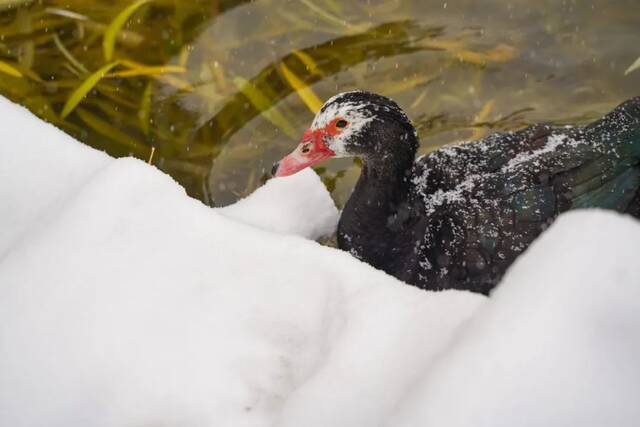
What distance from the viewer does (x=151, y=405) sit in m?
1.10

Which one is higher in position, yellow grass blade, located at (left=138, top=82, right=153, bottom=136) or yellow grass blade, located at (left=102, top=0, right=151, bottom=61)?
yellow grass blade, located at (left=102, top=0, right=151, bottom=61)

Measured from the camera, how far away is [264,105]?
2.94 m

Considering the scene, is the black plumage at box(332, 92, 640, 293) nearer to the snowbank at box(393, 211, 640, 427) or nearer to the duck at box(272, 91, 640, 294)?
the duck at box(272, 91, 640, 294)

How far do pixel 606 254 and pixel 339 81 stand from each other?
218 cm

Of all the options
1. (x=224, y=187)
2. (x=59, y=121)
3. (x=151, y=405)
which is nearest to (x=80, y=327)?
(x=151, y=405)

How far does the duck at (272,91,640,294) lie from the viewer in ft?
6.64

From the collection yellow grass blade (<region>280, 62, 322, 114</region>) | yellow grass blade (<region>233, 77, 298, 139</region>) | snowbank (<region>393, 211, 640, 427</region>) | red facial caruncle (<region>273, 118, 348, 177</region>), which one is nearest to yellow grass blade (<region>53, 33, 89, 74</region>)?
yellow grass blade (<region>233, 77, 298, 139</region>)

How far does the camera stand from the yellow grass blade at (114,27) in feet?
9.97

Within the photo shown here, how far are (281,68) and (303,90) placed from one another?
149mm

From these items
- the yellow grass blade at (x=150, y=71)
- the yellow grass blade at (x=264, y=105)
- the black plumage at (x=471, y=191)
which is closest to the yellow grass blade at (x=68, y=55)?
the yellow grass blade at (x=150, y=71)

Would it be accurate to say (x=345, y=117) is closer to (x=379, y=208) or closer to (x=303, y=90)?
(x=379, y=208)

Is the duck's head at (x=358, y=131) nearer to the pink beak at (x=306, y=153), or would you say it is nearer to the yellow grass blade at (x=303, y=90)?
the pink beak at (x=306, y=153)

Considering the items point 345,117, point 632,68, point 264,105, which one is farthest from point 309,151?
point 632,68

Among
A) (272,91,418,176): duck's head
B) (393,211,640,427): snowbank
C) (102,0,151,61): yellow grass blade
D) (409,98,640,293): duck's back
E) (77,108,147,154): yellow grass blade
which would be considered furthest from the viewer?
(102,0,151,61): yellow grass blade
